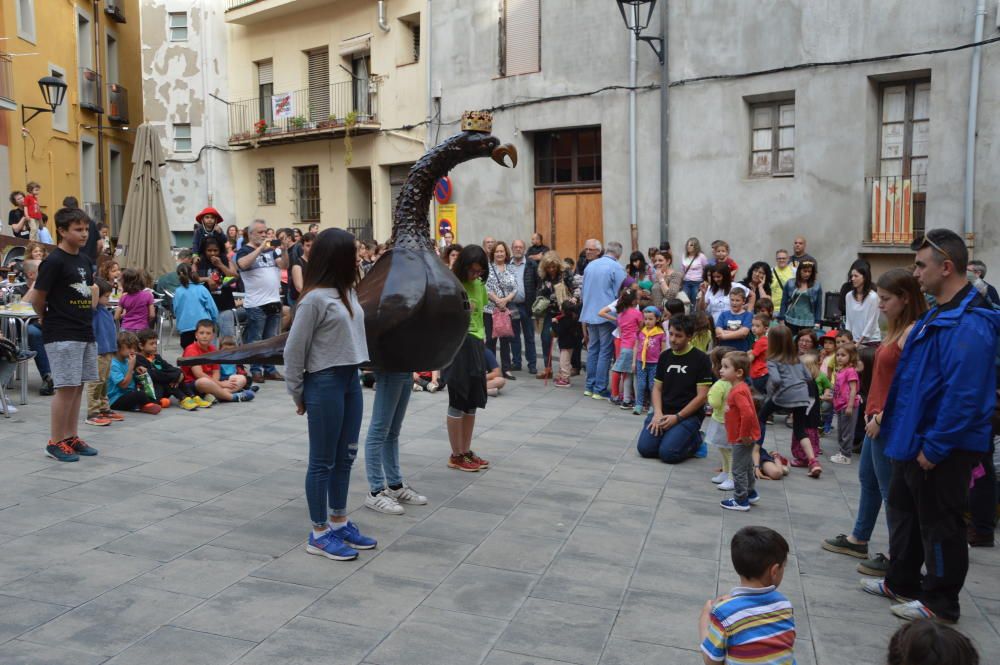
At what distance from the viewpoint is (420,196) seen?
580 cm

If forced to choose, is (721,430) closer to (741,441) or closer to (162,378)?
(741,441)

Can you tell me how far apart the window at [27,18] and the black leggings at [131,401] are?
1543cm

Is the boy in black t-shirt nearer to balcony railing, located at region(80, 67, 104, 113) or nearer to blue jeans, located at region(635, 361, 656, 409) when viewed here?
blue jeans, located at region(635, 361, 656, 409)

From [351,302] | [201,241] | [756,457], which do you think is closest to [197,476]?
[351,302]

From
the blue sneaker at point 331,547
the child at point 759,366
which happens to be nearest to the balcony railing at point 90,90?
the child at point 759,366

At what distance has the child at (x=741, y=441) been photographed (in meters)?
6.05

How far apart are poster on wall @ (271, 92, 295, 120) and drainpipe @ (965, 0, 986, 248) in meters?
15.9

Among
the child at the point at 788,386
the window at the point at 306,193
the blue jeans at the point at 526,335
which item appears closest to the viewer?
the child at the point at 788,386

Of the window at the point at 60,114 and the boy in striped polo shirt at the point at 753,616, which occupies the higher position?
the window at the point at 60,114

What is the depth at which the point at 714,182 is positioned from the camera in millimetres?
14477

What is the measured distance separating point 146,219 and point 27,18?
9639mm

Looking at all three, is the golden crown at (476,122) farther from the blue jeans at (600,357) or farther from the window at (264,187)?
the window at (264,187)

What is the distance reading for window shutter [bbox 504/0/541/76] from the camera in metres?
16.7

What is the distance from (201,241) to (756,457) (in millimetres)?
7747
